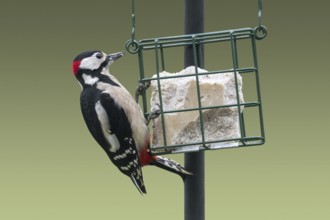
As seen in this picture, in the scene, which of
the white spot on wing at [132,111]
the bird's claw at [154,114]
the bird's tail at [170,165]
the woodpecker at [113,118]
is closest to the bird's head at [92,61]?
the woodpecker at [113,118]

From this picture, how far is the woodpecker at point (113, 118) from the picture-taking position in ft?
8.14

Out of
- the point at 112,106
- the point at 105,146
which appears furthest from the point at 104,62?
the point at 105,146

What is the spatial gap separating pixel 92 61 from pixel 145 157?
0.59 meters

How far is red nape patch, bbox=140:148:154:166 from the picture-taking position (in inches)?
99.9

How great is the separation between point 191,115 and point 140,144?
1.20 feet

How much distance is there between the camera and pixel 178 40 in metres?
2.21

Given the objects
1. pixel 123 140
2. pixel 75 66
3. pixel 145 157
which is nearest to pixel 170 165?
pixel 145 157

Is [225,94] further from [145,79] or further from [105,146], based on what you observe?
[105,146]

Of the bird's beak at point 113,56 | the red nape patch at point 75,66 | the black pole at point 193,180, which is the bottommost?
the black pole at point 193,180

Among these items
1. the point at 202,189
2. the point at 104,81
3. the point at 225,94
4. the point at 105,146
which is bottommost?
the point at 202,189

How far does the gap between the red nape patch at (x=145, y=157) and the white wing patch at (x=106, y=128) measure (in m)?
0.14

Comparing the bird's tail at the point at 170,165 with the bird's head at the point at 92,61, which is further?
the bird's head at the point at 92,61

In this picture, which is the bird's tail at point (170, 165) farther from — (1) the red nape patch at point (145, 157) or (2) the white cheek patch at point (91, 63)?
(2) the white cheek patch at point (91, 63)

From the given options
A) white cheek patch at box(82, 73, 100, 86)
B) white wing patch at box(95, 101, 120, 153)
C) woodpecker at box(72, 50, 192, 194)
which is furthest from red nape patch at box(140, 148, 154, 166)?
white cheek patch at box(82, 73, 100, 86)
